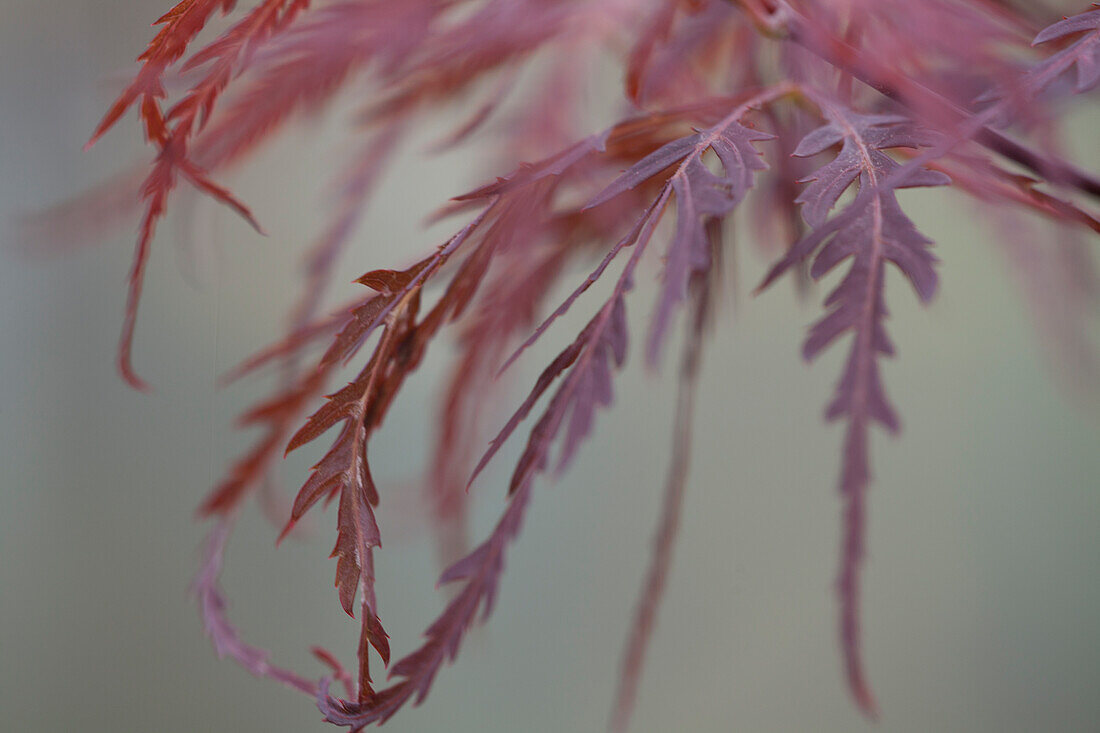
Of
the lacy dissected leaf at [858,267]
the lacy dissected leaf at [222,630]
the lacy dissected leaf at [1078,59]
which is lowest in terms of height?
the lacy dissected leaf at [222,630]

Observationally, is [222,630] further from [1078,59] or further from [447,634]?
[1078,59]

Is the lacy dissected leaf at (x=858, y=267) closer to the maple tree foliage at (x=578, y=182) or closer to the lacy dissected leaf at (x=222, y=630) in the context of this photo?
the maple tree foliage at (x=578, y=182)

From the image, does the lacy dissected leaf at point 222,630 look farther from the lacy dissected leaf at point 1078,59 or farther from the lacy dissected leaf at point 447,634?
the lacy dissected leaf at point 1078,59

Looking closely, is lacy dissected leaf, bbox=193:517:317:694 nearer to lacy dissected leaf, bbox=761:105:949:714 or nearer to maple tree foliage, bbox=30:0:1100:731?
maple tree foliage, bbox=30:0:1100:731

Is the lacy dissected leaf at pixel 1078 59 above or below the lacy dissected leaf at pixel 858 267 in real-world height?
above

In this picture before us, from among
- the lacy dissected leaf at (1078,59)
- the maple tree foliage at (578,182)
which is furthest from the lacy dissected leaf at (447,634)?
the lacy dissected leaf at (1078,59)

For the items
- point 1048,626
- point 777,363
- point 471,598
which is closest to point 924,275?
point 471,598

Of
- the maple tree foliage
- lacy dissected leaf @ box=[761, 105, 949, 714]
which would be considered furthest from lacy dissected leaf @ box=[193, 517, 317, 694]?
lacy dissected leaf @ box=[761, 105, 949, 714]

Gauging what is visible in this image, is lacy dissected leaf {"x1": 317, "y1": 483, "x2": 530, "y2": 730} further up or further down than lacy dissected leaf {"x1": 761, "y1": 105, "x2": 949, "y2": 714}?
further down
